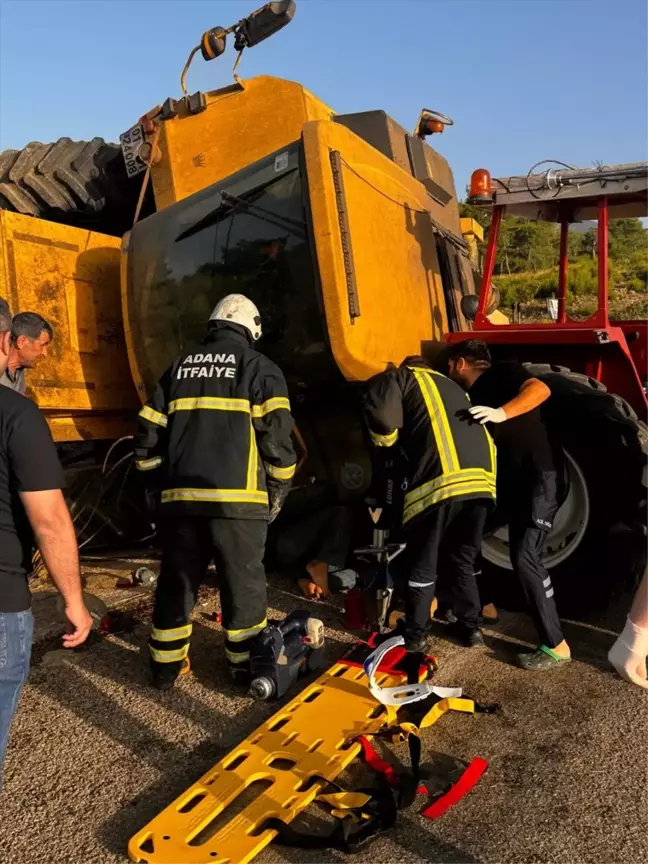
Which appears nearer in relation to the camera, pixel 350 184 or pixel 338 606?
pixel 350 184

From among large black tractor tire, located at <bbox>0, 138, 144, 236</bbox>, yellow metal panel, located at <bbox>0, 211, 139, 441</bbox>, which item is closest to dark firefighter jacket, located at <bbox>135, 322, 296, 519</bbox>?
yellow metal panel, located at <bbox>0, 211, 139, 441</bbox>

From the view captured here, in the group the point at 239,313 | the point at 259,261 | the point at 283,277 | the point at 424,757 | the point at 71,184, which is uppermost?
the point at 71,184

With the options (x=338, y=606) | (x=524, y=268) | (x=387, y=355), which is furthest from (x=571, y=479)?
(x=524, y=268)

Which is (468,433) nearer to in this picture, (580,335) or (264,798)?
(580,335)

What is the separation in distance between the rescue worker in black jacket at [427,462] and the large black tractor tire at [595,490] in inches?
23.1

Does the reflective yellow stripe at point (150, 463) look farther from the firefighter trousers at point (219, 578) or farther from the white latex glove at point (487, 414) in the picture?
the white latex glove at point (487, 414)

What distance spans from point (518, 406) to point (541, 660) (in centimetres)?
122

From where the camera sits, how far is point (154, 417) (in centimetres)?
343

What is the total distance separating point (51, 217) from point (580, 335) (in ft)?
14.2

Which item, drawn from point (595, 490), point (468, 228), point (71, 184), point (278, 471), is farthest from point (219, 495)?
Result: point (468, 228)

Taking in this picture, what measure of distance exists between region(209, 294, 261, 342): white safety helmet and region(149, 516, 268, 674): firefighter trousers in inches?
38.7

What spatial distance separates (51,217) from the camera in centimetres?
590

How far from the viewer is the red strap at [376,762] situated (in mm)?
2487

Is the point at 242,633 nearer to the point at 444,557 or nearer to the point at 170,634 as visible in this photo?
the point at 170,634
